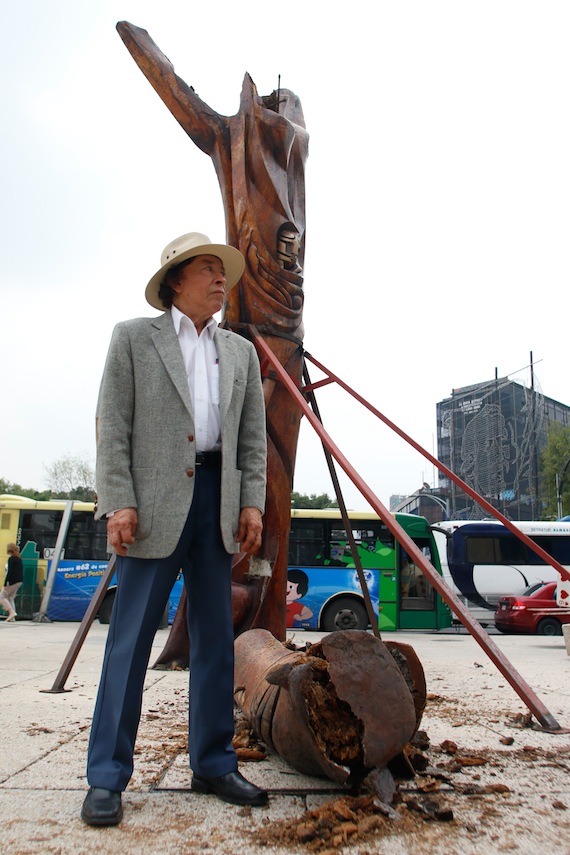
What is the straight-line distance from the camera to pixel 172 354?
2.52 meters

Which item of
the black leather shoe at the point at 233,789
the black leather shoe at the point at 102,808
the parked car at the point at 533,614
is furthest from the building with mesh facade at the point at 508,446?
the black leather shoe at the point at 102,808

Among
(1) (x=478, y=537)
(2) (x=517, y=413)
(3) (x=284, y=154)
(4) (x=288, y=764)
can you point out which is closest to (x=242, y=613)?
(4) (x=288, y=764)

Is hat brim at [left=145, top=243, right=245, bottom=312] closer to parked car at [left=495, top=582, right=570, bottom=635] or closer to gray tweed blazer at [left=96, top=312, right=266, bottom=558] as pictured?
gray tweed blazer at [left=96, top=312, right=266, bottom=558]

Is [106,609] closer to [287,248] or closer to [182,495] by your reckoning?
[287,248]

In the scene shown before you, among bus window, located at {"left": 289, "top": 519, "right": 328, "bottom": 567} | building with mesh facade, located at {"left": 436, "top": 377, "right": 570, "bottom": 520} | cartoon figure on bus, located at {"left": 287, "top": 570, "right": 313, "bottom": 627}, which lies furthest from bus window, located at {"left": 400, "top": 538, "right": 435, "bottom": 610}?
building with mesh facade, located at {"left": 436, "top": 377, "right": 570, "bottom": 520}

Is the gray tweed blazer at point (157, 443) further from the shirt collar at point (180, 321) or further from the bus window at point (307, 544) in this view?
the bus window at point (307, 544)

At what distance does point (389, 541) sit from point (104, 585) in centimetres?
1044

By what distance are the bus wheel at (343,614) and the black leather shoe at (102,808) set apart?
11.7 m

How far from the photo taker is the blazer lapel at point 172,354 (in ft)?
8.09

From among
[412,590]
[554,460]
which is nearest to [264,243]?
[412,590]

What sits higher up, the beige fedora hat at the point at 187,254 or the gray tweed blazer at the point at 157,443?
the beige fedora hat at the point at 187,254

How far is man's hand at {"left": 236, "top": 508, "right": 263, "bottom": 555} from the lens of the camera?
250 cm

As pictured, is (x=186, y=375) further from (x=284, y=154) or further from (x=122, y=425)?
(x=284, y=154)

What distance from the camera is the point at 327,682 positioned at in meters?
2.34
